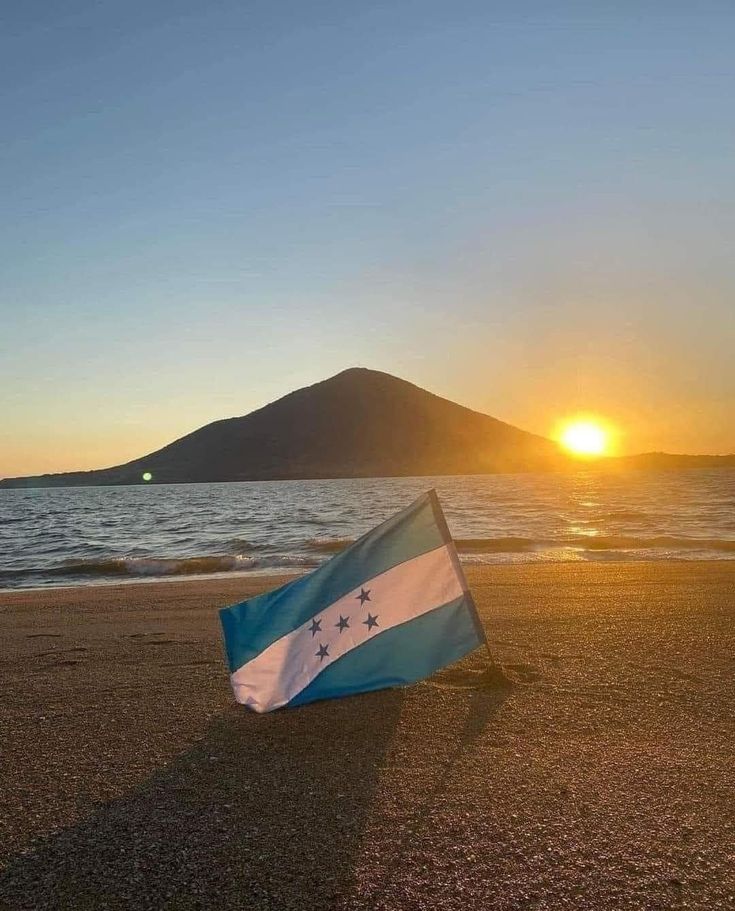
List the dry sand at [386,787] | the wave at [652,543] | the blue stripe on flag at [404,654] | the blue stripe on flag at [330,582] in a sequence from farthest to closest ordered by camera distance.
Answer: the wave at [652,543] → the blue stripe on flag at [330,582] → the blue stripe on flag at [404,654] → the dry sand at [386,787]

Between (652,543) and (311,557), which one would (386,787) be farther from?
(652,543)

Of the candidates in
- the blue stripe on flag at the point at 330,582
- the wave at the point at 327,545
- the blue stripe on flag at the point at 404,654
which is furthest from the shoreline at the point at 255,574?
the blue stripe on flag at the point at 404,654

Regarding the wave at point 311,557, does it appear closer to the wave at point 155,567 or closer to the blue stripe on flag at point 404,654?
the wave at point 155,567

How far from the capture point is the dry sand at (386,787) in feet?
10.5

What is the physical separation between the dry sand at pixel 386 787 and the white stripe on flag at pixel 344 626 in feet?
0.86

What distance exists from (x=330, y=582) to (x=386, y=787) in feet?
7.18

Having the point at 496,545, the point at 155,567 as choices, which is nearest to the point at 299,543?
the point at 155,567

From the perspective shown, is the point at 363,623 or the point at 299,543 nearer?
the point at 363,623

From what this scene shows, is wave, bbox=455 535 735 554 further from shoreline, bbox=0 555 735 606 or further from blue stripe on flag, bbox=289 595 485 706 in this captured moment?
blue stripe on flag, bbox=289 595 485 706

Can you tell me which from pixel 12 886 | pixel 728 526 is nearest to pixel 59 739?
pixel 12 886

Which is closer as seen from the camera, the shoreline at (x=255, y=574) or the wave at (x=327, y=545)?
the shoreline at (x=255, y=574)

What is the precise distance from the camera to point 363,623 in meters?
5.94

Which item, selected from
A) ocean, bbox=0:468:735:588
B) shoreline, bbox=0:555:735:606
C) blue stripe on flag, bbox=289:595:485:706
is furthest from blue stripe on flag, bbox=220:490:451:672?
ocean, bbox=0:468:735:588

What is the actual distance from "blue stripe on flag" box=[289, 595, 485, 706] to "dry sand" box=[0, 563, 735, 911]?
206mm
